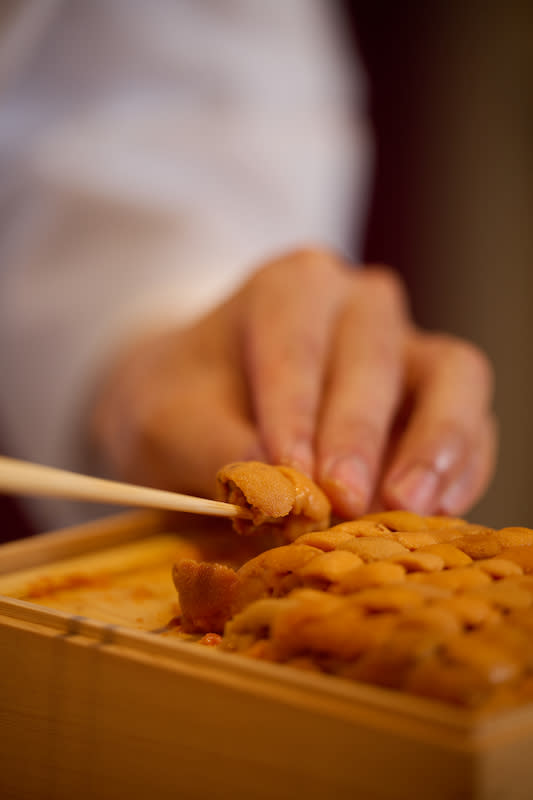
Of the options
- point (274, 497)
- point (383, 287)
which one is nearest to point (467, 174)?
point (383, 287)

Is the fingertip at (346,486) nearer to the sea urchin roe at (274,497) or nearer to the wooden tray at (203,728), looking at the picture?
the sea urchin roe at (274,497)

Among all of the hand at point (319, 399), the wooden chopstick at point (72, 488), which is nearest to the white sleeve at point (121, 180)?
the hand at point (319, 399)

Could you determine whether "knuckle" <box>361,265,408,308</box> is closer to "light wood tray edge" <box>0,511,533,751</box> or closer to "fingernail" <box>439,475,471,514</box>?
"fingernail" <box>439,475,471,514</box>

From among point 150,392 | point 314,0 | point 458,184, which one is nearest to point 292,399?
point 150,392

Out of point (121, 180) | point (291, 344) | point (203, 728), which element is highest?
point (121, 180)

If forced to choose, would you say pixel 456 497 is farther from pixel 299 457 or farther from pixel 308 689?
pixel 308 689

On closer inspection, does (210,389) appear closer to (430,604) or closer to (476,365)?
(476,365)

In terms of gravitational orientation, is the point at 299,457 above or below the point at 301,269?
below
